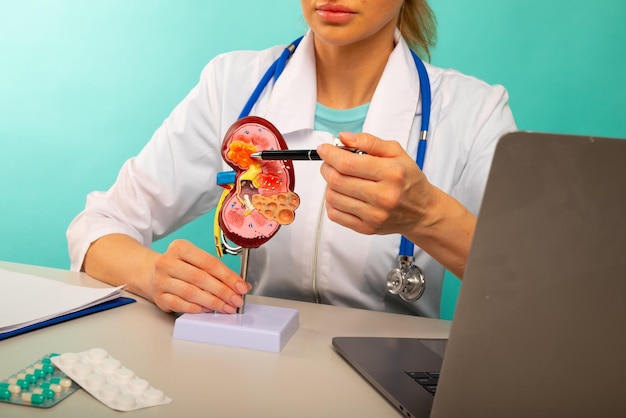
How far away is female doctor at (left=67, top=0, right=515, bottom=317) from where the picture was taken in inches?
51.3

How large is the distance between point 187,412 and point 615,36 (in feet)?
6.23

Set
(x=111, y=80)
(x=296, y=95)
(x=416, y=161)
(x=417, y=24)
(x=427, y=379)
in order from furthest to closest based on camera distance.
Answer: (x=111, y=80) < (x=417, y=24) < (x=296, y=95) < (x=416, y=161) < (x=427, y=379)

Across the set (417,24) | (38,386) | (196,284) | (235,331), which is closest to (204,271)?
(196,284)

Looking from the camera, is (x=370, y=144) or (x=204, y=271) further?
(x=204, y=271)

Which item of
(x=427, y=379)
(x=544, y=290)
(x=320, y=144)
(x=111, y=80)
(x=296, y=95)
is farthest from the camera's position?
(x=111, y=80)

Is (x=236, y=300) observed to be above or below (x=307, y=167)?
below

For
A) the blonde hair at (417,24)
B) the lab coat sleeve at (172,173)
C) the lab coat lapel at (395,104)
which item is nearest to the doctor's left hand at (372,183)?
the lab coat lapel at (395,104)

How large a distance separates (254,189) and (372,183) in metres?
0.22

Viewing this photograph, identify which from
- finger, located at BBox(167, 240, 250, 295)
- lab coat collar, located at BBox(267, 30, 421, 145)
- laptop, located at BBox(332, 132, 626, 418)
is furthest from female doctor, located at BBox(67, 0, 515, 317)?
laptop, located at BBox(332, 132, 626, 418)

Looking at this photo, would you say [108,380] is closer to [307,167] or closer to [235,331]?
[235,331]

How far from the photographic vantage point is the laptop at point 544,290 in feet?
1.78

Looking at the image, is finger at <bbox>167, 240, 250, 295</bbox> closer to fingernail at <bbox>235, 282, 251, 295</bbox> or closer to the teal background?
fingernail at <bbox>235, 282, 251, 295</bbox>

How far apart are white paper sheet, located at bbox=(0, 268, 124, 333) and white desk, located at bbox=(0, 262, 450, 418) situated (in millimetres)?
22

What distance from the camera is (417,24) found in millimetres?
1619
